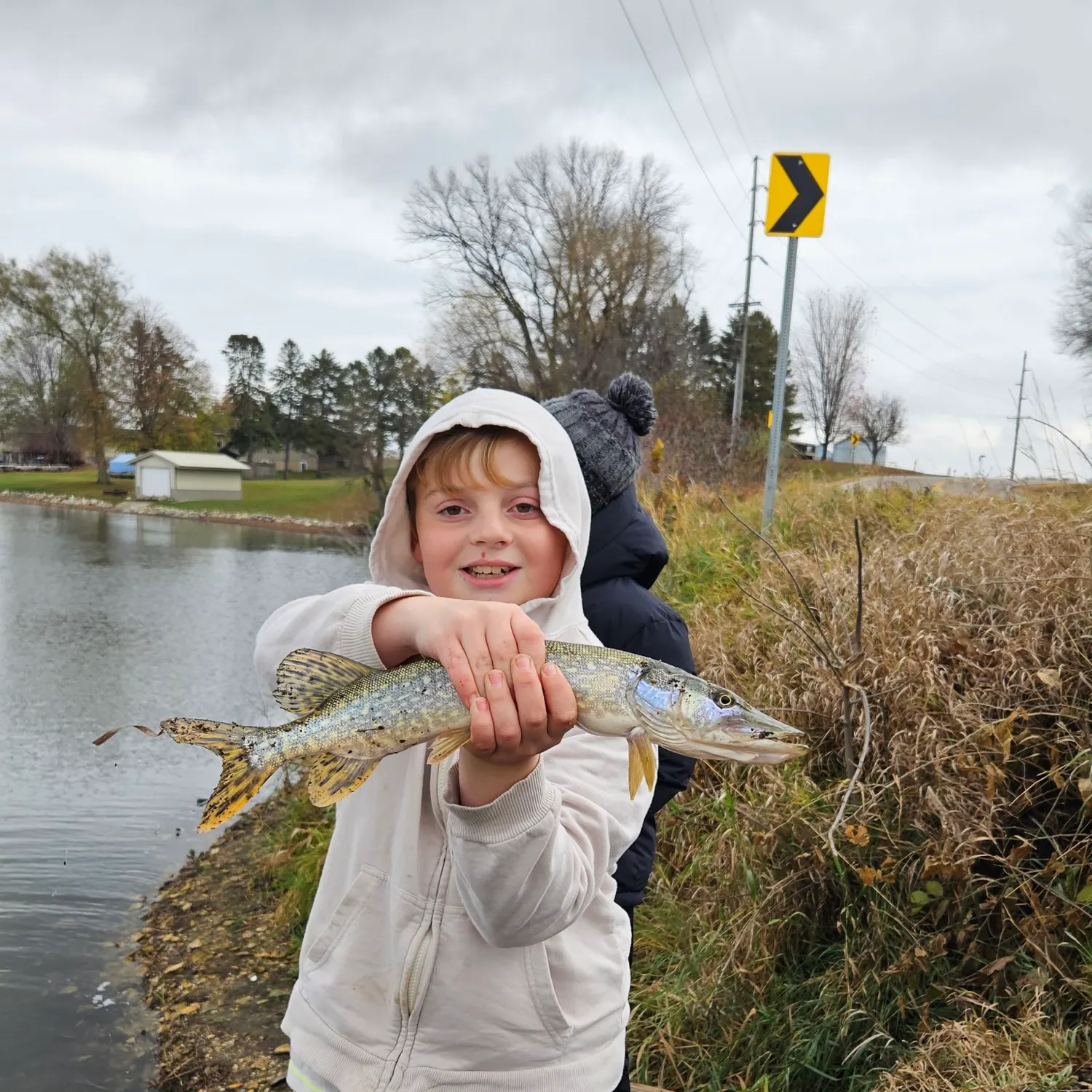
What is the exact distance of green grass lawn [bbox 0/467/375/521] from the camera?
159 feet

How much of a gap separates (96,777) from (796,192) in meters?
8.08

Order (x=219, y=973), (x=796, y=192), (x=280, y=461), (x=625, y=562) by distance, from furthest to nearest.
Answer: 1. (x=280, y=461)
2. (x=796, y=192)
3. (x=219, y=973)
4. (x=625, y=562)

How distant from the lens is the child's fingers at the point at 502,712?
4.28 ft

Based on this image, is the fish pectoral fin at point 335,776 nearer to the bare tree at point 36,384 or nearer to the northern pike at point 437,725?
the northern pike at point 437,725

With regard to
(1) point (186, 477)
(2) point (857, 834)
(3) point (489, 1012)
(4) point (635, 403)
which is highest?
(4) point (635, 403)

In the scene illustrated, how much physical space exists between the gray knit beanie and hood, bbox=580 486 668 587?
0.08m

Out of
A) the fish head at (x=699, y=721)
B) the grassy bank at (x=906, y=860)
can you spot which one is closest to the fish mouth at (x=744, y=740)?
the fish head at (x=699, y=721)

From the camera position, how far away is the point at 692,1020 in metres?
3.43

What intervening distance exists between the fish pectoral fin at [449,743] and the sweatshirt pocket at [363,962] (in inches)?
19.1

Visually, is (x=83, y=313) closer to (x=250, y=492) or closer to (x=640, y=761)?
(x=250, y=492)

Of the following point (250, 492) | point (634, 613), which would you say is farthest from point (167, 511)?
point (634, 613)

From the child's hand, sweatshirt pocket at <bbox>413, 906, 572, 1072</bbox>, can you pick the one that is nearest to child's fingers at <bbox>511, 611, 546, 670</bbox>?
the child's hand

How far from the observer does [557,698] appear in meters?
1.31

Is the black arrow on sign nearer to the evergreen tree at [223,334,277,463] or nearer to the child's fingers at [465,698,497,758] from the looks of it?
the child's fingers at [465,698,497,758]
